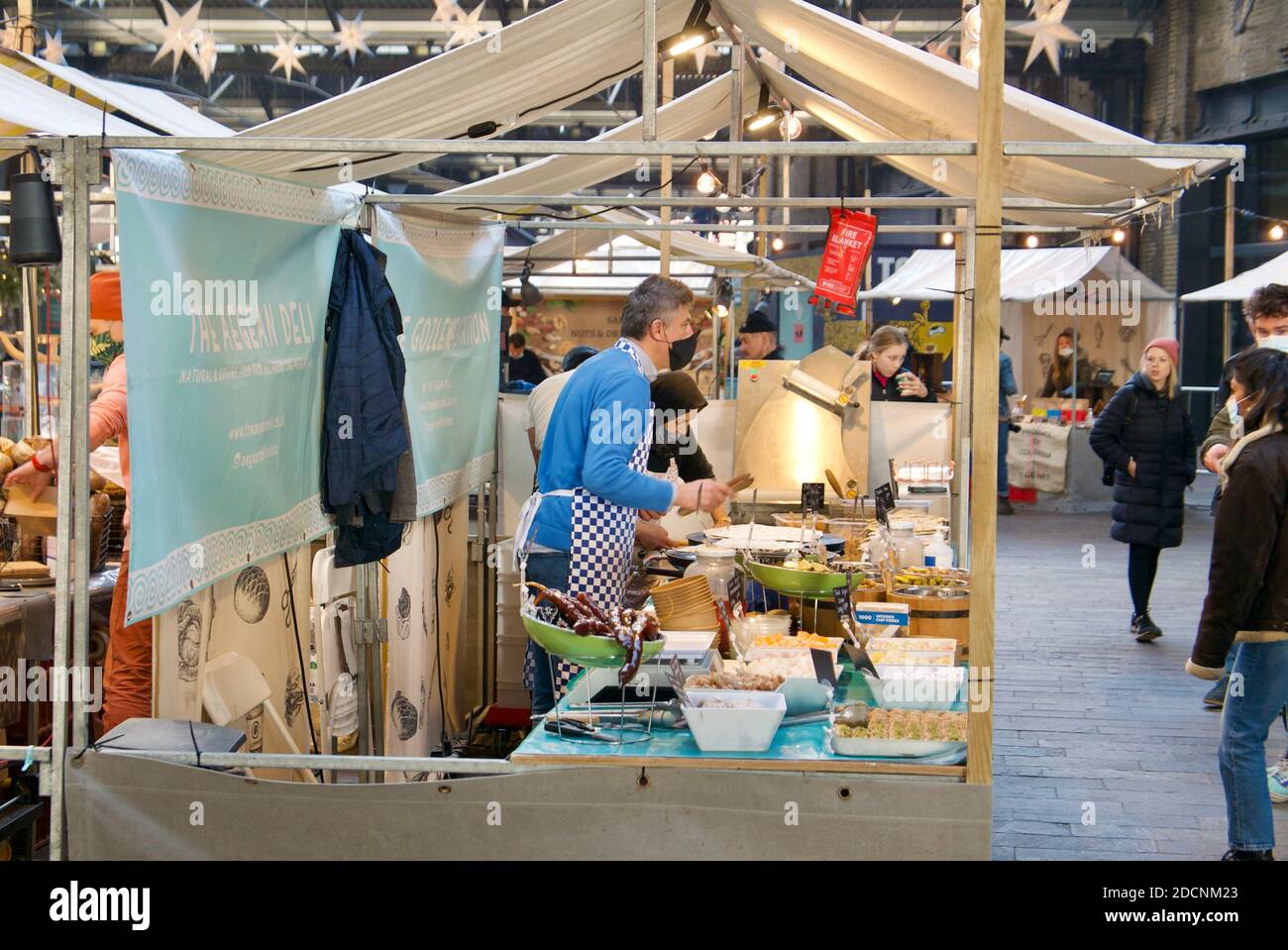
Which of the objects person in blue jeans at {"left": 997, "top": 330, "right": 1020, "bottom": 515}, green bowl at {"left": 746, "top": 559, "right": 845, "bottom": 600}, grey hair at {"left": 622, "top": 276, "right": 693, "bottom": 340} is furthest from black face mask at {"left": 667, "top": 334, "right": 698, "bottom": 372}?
person in blue jeans at {"left": 997, "top": 330, "right": 1020, "bottom": 515}

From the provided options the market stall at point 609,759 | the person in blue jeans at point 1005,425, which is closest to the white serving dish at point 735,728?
the market stall at point 609,759

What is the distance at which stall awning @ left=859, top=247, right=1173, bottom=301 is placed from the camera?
57.0 ft

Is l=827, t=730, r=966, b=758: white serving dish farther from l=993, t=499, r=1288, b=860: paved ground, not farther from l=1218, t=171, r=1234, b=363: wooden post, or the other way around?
l=1218, t=171, r=1234, b=363: wooden post

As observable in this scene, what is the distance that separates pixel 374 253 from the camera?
5.36 meters

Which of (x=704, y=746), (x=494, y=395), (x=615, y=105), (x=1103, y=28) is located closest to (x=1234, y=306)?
(x=1103, y=28)

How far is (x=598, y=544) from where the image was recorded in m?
5.00

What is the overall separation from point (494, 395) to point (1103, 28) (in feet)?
59.0

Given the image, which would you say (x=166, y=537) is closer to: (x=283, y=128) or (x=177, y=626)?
(x=177, y=626)

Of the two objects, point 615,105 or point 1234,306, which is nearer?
point 1234,306

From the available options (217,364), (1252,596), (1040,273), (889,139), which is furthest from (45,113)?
(1040,273)

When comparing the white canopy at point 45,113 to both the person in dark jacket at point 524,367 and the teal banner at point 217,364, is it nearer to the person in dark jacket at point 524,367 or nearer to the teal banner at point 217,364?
the teal banner at point 217,364

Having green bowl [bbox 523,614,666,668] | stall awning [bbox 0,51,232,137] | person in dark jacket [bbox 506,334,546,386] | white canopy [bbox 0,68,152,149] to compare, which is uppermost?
stall awning [bbox 0,51,232,137]

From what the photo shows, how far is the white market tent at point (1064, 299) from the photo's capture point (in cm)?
1756

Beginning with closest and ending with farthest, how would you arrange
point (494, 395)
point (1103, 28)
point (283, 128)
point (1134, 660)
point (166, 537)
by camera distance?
point (166, 537) < point (283, 128) < point (494, 395) < point (1134, 660) < point (1103, 28)
